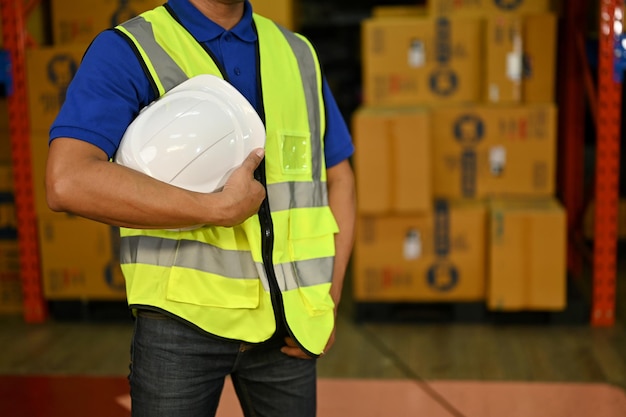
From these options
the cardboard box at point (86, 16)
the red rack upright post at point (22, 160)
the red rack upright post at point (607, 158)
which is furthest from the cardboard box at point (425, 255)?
the red rack upright post at point (22, 160)

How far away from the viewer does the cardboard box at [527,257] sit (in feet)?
16.1

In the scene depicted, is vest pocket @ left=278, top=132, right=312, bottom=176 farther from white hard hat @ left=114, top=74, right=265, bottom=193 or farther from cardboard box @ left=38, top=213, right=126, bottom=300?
cardboard box @ left=38, top=213, right=126, bottom=300

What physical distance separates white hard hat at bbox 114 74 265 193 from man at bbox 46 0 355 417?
0.11 feet

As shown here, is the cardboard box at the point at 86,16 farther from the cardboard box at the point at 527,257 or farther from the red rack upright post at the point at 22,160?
the cardboard box at the point at 527,257

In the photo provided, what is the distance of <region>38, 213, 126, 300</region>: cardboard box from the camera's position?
5238mm

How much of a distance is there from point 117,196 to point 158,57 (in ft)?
1.08

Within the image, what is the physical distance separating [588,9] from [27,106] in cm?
359

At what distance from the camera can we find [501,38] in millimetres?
5051

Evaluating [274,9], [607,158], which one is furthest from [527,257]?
[274,9]

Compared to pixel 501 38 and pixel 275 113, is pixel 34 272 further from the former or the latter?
pixel 275 113

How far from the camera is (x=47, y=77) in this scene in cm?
514

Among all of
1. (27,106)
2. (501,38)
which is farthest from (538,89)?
(27,106)

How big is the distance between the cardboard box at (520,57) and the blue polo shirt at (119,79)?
3330mm

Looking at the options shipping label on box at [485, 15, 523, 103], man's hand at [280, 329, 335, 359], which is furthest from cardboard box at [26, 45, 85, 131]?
man's hand at [280, 329, 335, 359]
